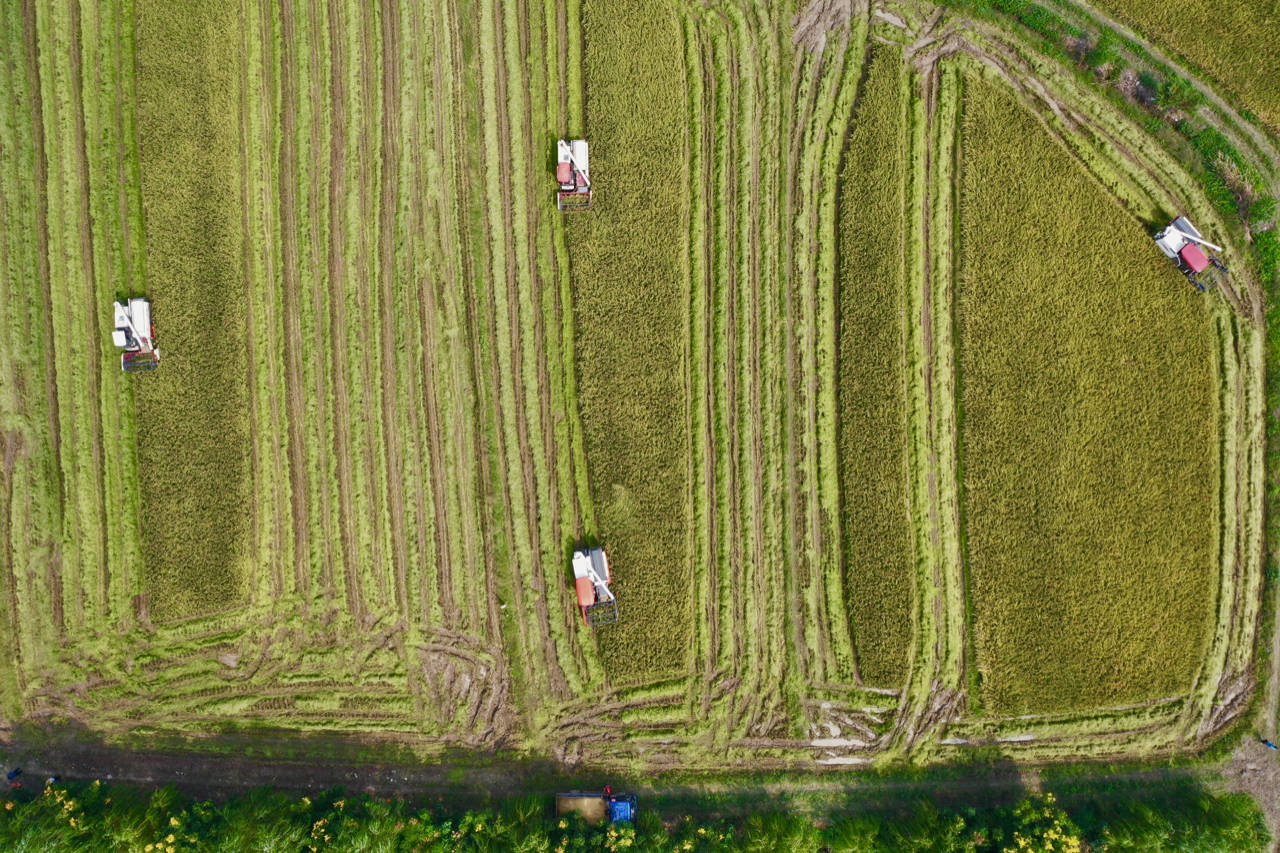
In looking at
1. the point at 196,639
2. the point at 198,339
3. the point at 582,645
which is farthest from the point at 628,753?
the point at 198,339

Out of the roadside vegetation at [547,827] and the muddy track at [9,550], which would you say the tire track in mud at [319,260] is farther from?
the muddy track at [9,550]

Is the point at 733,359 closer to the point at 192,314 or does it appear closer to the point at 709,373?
the point at 709,373

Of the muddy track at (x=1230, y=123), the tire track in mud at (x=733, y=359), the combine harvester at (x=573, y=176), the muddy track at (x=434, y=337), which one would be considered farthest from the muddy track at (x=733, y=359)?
the muddy track at (x=1230, y=123)

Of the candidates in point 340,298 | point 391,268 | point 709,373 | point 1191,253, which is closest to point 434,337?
point 391,268

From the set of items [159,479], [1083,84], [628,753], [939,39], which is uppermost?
[939,39]

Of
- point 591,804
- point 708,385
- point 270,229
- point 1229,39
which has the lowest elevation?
point 591,804

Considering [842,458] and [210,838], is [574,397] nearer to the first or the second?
[842,458]
